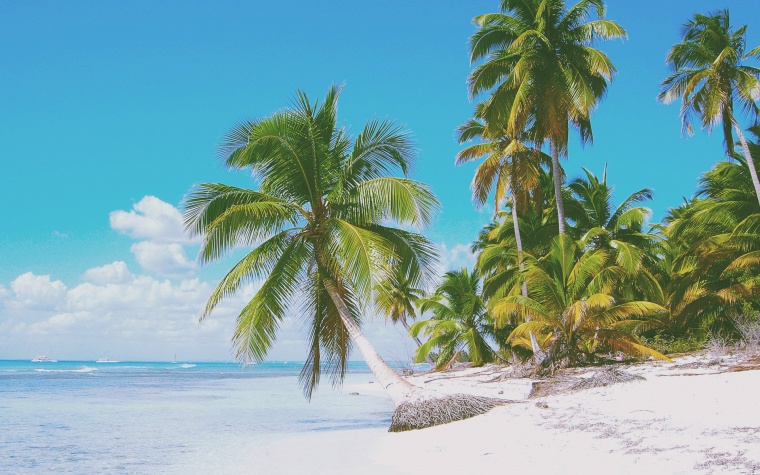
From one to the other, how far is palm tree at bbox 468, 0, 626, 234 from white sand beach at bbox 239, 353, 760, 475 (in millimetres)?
7840

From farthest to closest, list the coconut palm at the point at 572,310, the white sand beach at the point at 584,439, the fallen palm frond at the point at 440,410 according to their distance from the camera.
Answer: the coconut palm at the point at 572,310 → the fallen palm frond at the point at 440,410 → the white sand beach at the point at 584,439

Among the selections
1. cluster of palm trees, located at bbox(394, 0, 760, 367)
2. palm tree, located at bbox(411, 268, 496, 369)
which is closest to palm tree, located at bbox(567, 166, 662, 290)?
cluster of palm trees, located at bbox(394, 0, 760, 367)

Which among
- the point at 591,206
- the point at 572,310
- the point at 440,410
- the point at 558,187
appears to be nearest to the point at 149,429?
the point at 440,410

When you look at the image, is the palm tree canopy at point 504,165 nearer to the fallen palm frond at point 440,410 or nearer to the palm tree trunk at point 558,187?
the palm tree trunk at point 558,187

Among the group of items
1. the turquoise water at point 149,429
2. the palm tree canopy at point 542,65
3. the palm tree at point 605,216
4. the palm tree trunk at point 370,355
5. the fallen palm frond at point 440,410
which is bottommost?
the turquoise water at point 149,429

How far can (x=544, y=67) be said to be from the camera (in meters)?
16.7

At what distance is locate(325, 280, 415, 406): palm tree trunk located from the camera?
36.7 ft

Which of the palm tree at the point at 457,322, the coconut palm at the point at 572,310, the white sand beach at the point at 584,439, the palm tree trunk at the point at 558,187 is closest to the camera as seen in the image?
the white sand beach at the point at 584,439

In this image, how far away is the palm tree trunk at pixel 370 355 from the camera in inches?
440

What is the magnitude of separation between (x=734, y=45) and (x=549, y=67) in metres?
5.55

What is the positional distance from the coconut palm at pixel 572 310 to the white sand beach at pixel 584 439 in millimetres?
2310

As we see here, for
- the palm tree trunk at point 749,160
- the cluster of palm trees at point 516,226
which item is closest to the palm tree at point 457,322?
the cluster of palm trees at point 516,226

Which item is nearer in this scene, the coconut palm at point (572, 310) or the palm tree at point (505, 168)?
the coconut palm at point (572, 310)

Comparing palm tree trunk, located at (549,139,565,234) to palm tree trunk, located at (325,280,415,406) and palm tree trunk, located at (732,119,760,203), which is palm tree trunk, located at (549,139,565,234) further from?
palm tree trunk, located at (325,280,415,406)
